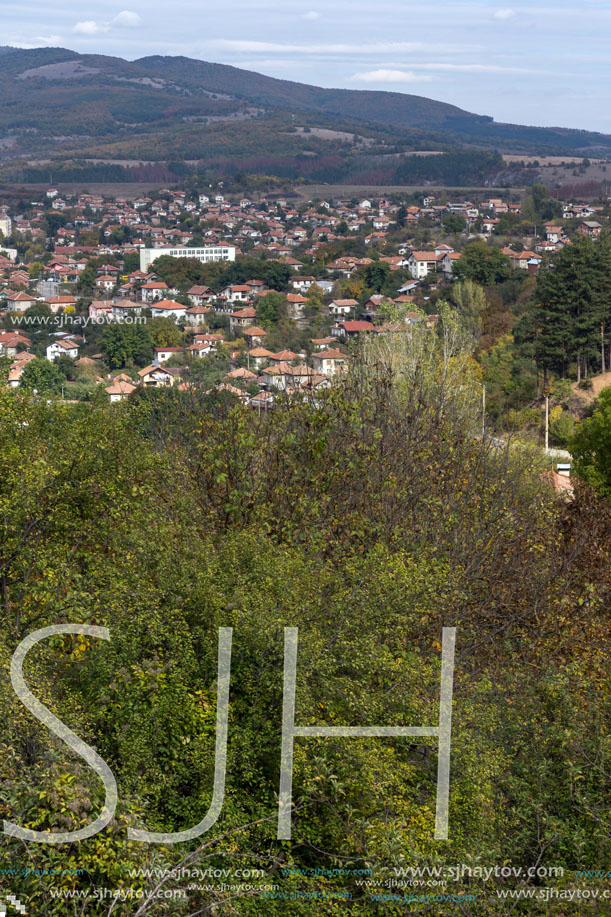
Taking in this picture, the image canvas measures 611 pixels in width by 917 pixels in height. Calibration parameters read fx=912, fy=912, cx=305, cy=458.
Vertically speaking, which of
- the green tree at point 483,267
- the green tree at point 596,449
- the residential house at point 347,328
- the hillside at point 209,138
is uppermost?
the hillside at point 209,138

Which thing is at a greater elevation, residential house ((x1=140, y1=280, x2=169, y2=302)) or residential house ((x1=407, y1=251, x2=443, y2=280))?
residential house ((x1=407, y1=251, x2=443, y2=280))

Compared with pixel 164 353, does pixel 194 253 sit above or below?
above

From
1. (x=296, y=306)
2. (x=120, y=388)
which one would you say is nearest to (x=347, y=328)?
(x=296, y=306)

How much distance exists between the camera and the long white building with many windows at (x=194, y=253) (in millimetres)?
78250

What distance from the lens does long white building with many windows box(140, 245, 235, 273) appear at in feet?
257

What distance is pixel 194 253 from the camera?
82.9 metres

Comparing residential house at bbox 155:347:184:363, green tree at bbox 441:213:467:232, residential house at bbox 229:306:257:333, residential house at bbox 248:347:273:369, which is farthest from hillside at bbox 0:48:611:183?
residential house at bbox 248:347:273:369

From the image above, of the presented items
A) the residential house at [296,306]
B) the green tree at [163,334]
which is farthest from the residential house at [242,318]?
the green tree at [163,334]

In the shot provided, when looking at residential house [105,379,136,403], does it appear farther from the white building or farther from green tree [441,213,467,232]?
the white building

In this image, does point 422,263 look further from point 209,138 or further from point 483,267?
point 209,138

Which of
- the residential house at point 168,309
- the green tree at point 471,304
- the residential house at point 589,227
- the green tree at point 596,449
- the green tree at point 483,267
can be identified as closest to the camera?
the green tree at point 596,449

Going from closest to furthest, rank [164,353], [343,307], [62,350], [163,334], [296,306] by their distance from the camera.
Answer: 1. [62,350]
2. [164,353]
3. [163,334]
4. [343,307]
5. [296,306]

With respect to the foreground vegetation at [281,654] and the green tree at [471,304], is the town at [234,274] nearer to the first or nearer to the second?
the green tree at [471,304]

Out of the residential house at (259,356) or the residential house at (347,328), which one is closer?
the residential house at (259,356)
